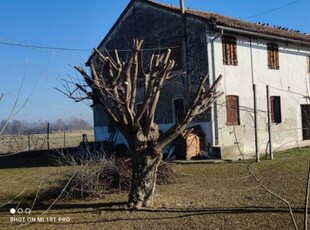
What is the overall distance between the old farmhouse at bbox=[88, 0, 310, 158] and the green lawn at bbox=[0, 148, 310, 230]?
24.9 ft

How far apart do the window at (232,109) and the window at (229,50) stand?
1.69 metres

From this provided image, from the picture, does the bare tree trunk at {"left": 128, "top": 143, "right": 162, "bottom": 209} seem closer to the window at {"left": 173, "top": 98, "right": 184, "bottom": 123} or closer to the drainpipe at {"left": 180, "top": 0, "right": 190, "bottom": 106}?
the drainpipe at {"left": 180, "top": 0, "right": 190, "bottom": 106}

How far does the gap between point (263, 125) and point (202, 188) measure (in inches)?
470

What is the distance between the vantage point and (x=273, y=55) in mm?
22906

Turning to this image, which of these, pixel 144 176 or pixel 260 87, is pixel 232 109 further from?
pixel 144 176

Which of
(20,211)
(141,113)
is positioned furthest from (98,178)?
(141,113)

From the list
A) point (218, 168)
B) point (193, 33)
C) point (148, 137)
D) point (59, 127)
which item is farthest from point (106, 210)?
point (193, 33)

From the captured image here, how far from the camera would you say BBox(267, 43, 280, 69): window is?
74.3 feet

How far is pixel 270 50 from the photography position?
22.8 metres

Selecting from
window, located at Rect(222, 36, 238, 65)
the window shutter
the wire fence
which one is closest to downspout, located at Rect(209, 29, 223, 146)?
window, located at Rect(222, 36, 238, 65)

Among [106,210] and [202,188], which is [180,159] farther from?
[106,210]

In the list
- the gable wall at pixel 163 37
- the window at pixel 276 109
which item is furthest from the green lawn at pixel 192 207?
the window at pixel 276 109

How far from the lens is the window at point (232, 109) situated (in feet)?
66.4

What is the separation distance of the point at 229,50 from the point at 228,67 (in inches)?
32.9
